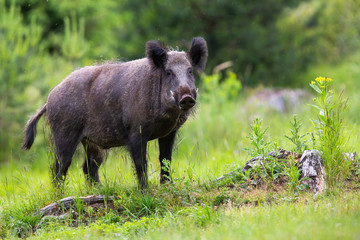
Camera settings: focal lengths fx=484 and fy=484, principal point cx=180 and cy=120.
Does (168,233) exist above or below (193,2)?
below

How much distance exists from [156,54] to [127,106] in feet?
2.60

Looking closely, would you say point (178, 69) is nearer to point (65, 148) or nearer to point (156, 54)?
point (156, 54)

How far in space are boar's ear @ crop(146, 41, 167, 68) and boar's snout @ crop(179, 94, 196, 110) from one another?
84 centimetres

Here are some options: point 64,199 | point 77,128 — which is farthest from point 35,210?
point 77,128

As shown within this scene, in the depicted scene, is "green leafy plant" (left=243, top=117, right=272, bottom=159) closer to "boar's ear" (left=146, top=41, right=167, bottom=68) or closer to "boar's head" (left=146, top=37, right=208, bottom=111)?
"boar's head" (left=146, top=37, right=208, bottom=111)

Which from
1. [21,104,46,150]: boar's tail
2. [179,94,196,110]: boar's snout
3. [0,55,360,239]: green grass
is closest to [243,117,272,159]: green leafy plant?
[0,55,360,239]: green grass

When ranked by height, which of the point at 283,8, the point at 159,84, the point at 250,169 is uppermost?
the point at 283,8

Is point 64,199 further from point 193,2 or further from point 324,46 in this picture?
point 324,46

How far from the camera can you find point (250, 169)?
5.95 m

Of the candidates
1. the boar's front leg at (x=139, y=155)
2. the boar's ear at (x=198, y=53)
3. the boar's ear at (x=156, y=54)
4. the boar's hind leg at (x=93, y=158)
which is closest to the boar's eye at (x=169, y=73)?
the boar's ear at (x=156, y=54)

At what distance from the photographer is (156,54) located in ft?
20.8

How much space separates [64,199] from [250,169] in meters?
2.37

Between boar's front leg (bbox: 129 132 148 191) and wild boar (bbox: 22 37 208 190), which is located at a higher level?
wild boar (bbox: 22 37 208 190)

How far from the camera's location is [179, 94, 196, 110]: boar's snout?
5719 millimetres
